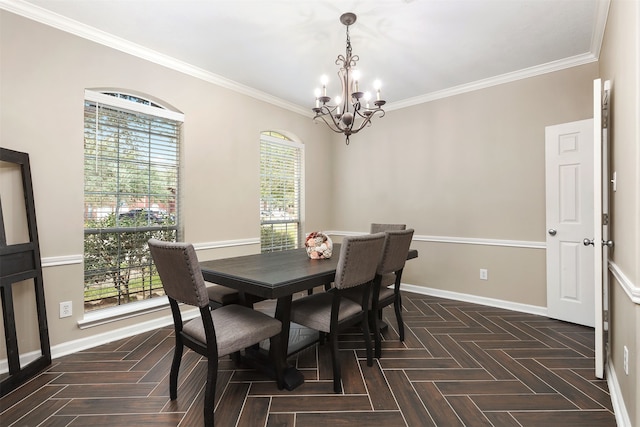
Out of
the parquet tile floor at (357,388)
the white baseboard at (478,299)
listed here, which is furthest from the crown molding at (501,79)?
the parquet tile floor at (357,388)

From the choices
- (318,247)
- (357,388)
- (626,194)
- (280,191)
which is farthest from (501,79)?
(357,388)

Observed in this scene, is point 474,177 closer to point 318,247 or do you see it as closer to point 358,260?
point 318,247

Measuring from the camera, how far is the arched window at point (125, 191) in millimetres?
2586

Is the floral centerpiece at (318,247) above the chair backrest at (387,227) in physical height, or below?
below

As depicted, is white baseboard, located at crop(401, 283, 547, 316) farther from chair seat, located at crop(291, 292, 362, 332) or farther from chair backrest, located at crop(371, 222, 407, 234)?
chair seat, located at crop(291, 292, 362, 332)

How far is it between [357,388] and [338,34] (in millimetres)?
2713

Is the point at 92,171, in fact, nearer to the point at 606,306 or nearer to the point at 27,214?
the point at 27,214

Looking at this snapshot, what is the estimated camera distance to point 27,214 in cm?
214

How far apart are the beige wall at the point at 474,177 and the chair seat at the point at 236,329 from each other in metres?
2.75

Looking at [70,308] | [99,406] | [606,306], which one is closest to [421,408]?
[606,306]

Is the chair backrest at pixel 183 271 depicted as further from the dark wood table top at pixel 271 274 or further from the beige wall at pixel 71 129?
the beige wall at pixel 71 129

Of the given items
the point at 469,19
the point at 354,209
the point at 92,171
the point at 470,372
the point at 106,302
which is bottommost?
the point at 470,372

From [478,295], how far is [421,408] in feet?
7.47

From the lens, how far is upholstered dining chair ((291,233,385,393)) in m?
1.85
